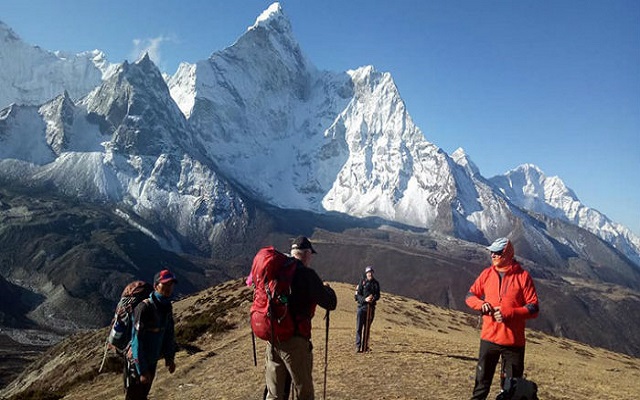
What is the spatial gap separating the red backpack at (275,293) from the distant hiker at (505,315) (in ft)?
14.0

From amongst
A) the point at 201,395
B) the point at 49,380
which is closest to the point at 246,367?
the point at 201,395

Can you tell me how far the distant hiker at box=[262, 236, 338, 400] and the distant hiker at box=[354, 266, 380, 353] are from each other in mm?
12866

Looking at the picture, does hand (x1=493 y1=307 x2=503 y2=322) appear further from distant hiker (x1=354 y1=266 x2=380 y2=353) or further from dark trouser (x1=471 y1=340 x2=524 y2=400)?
distant hiker (x1=354 y1=266 x2=380 y2=353)

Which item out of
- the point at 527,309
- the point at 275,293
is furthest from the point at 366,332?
the point at 275,293

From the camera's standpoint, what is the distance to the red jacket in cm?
1073

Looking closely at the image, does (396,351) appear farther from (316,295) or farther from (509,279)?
(316,295)

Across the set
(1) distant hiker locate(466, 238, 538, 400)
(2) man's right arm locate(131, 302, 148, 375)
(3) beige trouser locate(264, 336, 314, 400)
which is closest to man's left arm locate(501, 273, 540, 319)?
(1) distant hiker locate(466, 238, 538, 400)

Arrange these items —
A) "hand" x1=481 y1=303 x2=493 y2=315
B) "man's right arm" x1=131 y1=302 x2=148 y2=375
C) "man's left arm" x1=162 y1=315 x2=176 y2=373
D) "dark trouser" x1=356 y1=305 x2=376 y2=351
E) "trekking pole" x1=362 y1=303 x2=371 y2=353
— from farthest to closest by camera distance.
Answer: "dark trouser" x1=356 y1=305 x2=376 y2=351 < "trekking pole" x1=362 y1=303 x2=371 y2=353 < "man's left arm" x1=162 y1=315 x2=176 y2=373 < "man's right arm" x1=131 y1=302 x2=148 y2=375 < "hand" x1=481 y1=303 x2=493 y2=315

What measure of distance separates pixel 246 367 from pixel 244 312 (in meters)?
14.2

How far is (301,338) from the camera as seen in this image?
9703mm

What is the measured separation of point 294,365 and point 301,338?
1.78 feet

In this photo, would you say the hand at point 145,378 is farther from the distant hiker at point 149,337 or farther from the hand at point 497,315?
the hand at point 497,315

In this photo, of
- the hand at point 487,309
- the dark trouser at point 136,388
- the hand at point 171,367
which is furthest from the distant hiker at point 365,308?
the dark trouser at point 136,388

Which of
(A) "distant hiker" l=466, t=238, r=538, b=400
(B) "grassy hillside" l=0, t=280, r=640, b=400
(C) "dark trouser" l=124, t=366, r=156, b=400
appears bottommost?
(B) "grassy hillside" l=0, t=280, r=640, b=400
